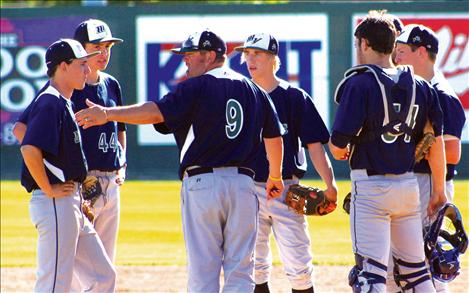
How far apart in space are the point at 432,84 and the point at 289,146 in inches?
46.1

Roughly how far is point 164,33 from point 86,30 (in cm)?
1447

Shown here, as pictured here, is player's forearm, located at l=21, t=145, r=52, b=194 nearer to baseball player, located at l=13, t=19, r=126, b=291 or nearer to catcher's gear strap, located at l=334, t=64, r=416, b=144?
baseball player, located at l=13, t=19, r=126, b=291

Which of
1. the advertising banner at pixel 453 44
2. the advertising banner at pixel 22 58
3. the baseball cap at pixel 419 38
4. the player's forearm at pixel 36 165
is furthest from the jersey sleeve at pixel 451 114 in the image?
the advertising banner at pixel 22 58

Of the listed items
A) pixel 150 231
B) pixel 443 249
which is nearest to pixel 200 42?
pixel 443 249

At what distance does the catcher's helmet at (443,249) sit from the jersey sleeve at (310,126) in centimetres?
104

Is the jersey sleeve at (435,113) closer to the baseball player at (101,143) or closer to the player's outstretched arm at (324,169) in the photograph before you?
the player's outstretched arm at (324,169)

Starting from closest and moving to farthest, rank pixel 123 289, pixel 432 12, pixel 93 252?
pixel 93 252, pixel 123 289, pixel 432 12

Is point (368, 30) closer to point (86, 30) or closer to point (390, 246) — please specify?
point (390, 246)

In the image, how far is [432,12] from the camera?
21.2 meters

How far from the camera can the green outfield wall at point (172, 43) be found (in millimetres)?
21156

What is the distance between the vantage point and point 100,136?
705cm

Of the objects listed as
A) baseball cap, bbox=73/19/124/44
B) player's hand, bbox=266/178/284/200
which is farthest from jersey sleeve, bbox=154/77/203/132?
baseball cap, bbox=73/19/124/44

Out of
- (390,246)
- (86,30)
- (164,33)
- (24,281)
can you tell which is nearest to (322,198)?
(390,246)

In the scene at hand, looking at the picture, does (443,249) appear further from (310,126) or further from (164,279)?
(164,279)
